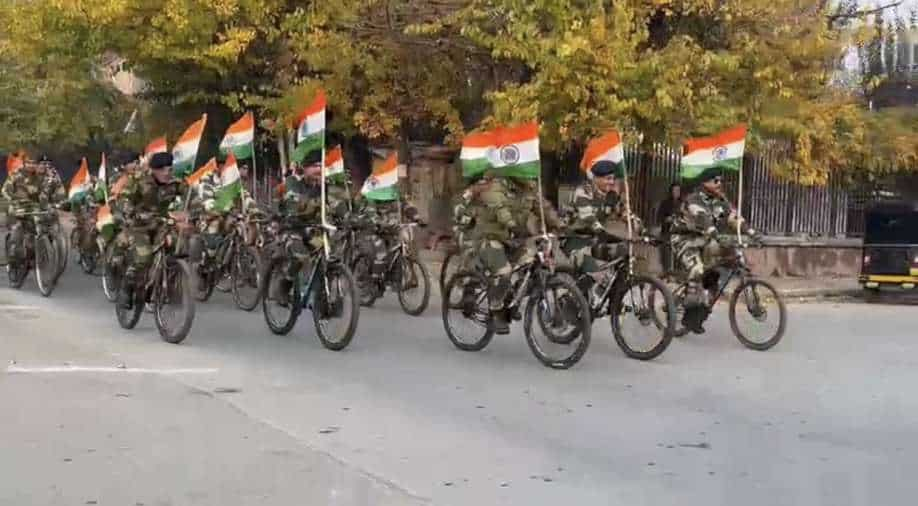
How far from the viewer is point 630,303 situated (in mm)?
10000

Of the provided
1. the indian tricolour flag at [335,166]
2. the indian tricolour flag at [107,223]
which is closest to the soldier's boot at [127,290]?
the indian tricolour flag at [107,223]

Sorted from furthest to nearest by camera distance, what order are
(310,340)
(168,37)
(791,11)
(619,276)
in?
(168,37) → (791,11) → (310,340) → (619,276)

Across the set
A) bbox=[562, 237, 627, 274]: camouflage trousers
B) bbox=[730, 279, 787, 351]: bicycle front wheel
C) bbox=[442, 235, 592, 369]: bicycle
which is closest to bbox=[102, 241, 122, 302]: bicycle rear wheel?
bbox=[442, 235, 592, 369]: bicycle

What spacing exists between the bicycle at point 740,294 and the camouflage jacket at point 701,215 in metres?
0.18

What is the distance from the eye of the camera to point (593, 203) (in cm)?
1035

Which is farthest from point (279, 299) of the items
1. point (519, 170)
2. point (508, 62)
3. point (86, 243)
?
point (86, 243)

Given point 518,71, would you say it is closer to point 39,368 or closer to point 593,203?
point 593,203

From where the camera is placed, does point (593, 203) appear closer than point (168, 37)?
Yes

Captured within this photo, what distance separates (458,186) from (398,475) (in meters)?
15.8

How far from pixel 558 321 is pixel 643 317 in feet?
2.72

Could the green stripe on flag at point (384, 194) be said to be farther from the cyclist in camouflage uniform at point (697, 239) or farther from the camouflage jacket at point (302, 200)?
the cyclist in camouflage uniform at point (697, 239)

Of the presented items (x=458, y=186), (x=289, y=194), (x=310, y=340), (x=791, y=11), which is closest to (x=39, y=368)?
(x=310, y=340)

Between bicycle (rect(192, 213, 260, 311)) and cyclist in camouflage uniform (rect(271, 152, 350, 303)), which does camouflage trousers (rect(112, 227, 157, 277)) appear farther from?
bicycle (rect(192, 213, 260, 311))

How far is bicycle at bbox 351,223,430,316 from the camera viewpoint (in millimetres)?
13062
